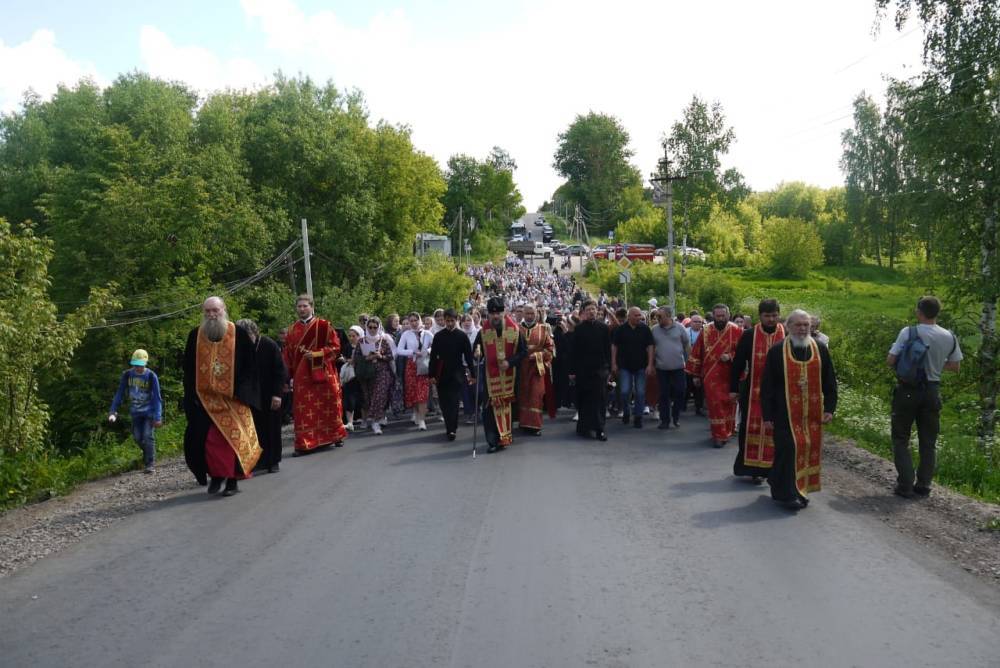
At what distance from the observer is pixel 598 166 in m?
115

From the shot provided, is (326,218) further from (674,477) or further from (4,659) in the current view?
(4,659)

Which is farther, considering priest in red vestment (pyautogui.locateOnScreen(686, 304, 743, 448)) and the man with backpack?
priest in red vestment (pyautogui.locateOnScreen(686, 304, 743, 448))

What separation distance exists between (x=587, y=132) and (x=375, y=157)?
7105 cm

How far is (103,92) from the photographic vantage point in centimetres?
4572

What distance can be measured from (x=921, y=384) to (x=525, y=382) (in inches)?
237

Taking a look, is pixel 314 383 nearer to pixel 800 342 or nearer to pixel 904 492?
pixel 800 342

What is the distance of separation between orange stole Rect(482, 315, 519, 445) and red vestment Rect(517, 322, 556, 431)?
0.31 m

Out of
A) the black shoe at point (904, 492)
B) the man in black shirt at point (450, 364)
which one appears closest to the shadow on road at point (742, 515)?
the black shoe at point (904, 492)

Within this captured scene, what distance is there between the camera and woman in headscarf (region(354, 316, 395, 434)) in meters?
14.3

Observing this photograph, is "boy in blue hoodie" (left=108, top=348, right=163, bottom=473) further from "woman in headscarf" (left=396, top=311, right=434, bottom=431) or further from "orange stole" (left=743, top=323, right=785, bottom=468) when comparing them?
"orange stole" (left=743, top=323, right=785, bottom=468)

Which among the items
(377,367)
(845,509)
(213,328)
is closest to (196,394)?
(213,328)

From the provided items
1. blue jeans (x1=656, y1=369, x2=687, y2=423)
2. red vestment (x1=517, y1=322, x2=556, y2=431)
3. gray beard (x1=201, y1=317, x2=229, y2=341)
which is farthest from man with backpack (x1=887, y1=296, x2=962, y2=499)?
gray beard (x1=201, y1=317, x2=229, y2=341)

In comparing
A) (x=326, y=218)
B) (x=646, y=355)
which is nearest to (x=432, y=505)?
(x=646, y=355)

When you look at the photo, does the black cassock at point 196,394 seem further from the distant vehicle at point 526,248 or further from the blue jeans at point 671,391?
the distant vehicle at point 526,248
